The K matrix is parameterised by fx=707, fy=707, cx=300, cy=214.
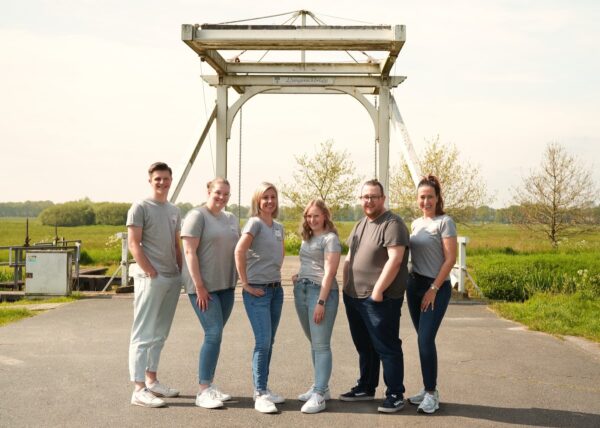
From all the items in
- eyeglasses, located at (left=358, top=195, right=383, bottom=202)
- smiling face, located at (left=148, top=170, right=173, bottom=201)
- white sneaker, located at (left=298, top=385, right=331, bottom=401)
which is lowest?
white sneaker, located at (left=298, top=385, right=331, bottom=401)

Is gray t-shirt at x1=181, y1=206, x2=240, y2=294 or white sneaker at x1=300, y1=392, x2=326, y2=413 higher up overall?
gray t-shirt at x1=181, y1=206, x2=240, y2=294

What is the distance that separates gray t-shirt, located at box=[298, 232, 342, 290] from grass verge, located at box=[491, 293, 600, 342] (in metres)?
4.38

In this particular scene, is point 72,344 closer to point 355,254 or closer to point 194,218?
point 194,218

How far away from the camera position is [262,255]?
5.22 m

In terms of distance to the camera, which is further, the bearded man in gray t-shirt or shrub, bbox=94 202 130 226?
shrub, bbox=94 202 130 226

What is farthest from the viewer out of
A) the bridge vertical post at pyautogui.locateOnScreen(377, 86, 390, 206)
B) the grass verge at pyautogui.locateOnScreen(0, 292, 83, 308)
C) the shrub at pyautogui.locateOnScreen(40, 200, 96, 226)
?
the shrub at pyautogui.locateOnScreen(40, 200, 96, 226)

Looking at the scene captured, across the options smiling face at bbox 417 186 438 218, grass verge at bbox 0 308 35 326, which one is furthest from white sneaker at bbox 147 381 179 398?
grass verge at bbox 0 308 35 326

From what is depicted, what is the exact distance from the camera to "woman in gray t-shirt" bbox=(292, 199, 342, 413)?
5141 mm

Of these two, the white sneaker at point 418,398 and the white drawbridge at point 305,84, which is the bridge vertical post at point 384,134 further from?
the white sneaker at point 418,398

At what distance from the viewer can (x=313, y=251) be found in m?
5.20

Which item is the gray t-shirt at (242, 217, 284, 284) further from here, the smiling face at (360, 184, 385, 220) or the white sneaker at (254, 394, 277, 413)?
the white sneaker at (254, 394, 277, 413)

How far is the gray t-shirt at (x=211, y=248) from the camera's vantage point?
17.0 feet

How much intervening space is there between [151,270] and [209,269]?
463 millimetres

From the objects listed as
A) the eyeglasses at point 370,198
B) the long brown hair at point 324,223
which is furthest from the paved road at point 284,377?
the eyeglasses at point 370,198
